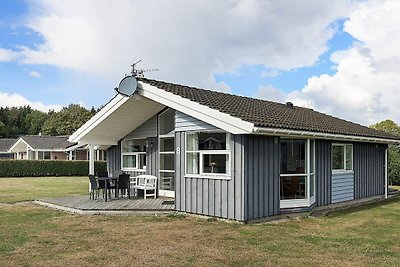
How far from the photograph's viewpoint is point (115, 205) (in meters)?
12.1

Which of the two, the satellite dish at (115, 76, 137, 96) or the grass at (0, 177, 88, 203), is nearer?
the satellite dish at (115, 76, 137, 96)

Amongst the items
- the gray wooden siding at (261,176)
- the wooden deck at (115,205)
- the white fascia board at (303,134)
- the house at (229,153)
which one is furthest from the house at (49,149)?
the gray wooden siding at (261,176)

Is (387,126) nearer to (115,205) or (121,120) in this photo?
(121,120)

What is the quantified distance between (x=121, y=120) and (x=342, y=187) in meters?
8.46

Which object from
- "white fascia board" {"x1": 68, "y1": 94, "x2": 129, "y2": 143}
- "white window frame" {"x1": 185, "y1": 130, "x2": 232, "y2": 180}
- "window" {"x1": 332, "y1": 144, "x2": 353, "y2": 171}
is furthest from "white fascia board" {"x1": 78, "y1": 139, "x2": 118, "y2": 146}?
"window" {"x1": 332, "y1": 144, "x2": 353, "y2": 171}

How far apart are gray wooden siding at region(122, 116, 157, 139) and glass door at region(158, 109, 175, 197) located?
26 centimetres

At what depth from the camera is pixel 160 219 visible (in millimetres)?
10445

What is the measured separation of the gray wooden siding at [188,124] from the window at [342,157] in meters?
5.26

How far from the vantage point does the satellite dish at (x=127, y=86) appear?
38.4 feet

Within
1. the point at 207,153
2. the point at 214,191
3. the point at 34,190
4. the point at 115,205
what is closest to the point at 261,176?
the point at 214,191

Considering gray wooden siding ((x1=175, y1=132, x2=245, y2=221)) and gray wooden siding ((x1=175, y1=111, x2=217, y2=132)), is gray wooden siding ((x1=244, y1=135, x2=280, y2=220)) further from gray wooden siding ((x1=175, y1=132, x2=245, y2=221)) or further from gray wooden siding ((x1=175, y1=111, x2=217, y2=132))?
gray wooden siding ((x1=175, y1=111, x2=217, y2=132))

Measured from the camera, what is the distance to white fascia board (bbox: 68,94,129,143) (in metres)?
12.6

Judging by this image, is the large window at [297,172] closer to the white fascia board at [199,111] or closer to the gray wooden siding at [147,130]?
the white fascia board at [199,111]

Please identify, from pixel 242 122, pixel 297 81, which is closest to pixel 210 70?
pixel 297 81
